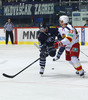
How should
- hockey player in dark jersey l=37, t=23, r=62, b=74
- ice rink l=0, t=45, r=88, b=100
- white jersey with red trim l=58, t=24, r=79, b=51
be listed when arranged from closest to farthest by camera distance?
ice rink l=0, t=45, r=88, b=100
white jersey with red trim l=58, t=24, r=79, b=51
hockey player in dark jersey l=37, t=23, r=62, b=74

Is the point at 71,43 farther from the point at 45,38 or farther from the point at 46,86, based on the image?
the point at 46,86

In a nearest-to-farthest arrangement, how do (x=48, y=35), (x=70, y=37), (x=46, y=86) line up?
(x=46, y=86) < (x=70, y=37) < (x=48, y=35)

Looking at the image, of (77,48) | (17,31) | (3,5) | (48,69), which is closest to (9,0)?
(3,5)

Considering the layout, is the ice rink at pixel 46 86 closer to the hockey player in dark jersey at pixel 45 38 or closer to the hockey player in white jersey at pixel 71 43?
the hockey player in white jersey at pixel 71 43

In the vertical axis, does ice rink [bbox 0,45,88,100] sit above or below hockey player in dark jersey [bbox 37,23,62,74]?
below

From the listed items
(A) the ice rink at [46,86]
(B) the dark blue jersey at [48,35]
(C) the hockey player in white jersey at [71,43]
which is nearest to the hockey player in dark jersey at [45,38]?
(B) the dark blue jersey at [48,35]

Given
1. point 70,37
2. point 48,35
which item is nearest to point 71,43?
point 70,37

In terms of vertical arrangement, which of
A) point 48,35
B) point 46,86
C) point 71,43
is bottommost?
point 46,86

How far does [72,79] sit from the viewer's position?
7539 millimetres

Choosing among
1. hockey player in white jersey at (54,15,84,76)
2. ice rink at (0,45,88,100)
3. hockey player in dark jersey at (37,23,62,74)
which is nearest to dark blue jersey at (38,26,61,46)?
hockey player in dark jersey at (37,23,62,74)

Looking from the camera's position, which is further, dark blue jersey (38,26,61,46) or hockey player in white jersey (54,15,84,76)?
dark blue jersey (38,26,61,46)

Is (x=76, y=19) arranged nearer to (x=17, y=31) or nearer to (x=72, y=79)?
(x=17, y=31)

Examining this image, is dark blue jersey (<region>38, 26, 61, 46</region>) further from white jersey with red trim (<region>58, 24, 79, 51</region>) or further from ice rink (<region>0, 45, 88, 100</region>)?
ice rink (<region>0, 45, 88, 100</region>)

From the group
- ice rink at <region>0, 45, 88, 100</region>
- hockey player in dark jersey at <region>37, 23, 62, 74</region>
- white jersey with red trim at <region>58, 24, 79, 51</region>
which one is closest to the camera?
ice rink at <region>0, 45, 88, 100</region>
